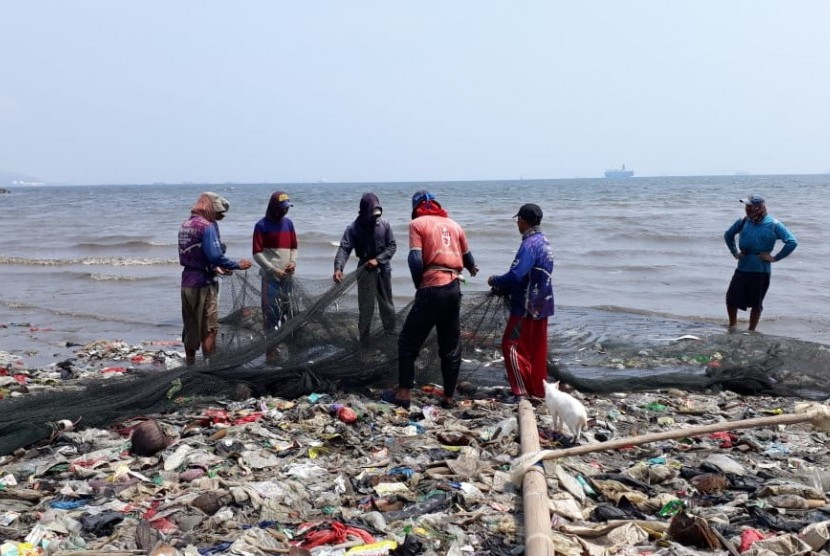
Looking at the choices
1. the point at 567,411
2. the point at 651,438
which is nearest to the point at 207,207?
the point at 567,411

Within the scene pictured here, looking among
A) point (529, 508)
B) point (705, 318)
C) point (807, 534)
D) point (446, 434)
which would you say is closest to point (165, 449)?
point (446, 434)

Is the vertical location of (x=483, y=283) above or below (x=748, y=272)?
below

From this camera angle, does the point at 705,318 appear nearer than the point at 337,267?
No

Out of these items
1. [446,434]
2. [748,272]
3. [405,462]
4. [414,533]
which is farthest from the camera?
[748,272]

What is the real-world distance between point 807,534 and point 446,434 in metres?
2.50

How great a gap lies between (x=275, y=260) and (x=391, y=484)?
3.52 m

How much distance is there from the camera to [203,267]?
7.06 meters

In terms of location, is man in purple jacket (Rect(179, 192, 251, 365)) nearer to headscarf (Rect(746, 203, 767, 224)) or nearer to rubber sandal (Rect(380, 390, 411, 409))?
rubber sandal (Rect(380, 390, 411, 409))

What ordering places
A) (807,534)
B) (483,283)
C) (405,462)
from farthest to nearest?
1. (483,283)
2. (405,462)
3. (807,534)

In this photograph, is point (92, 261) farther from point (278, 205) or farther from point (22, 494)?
point (22, 494)

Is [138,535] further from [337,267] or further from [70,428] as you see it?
[337,267]

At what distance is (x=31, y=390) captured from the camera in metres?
7.29

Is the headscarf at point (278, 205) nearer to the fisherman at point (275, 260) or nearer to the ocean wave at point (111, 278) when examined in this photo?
the fisherman at point (275, 260)

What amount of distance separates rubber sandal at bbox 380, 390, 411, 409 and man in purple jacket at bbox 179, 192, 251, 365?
180cm
